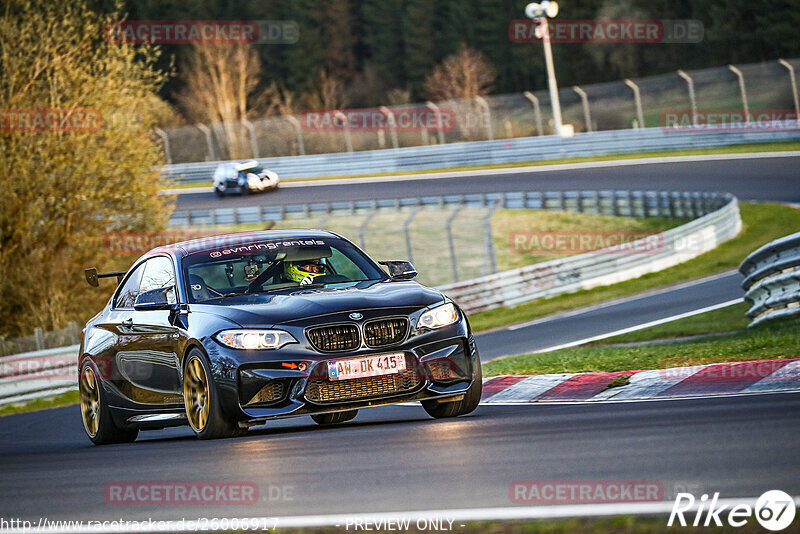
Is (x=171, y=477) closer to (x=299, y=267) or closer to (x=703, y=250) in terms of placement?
(x=299, y=267)

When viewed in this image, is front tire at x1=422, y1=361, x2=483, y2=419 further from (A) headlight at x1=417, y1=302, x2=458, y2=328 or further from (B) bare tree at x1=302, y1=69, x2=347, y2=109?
(B) bare tree at x1=302, y1=69, x2=347, y2=109

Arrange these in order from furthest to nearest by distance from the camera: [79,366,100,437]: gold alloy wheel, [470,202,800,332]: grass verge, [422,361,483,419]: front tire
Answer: [470,202,800,332]: grass verge < [79,366,100,437]: gold alloy wheel < [422,361,483,419]: front tire

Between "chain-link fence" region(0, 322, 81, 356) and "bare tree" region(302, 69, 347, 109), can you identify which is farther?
"bare tree" region(302, 69, 347, 109)

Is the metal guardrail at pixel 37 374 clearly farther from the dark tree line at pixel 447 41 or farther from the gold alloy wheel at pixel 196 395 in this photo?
the dark tree line at pixel 447 41

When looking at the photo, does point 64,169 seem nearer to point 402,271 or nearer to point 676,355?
point 676,355

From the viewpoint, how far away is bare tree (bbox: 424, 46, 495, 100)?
274 feet

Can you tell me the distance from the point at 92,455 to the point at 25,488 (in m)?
1.74

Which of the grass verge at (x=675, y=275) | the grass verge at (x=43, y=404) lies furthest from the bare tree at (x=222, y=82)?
the grass verge at (x=43, y=404)

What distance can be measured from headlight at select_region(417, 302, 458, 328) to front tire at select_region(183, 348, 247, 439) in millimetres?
1453

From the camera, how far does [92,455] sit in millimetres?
9188

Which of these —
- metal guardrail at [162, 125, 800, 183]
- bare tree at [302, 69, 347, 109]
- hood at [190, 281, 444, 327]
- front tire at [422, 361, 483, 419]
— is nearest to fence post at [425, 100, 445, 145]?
metal guardrail at [162, 125, 800, 183]

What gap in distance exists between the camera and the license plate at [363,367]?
8.18 m

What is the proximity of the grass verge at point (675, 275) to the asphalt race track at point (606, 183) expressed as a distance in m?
2.64

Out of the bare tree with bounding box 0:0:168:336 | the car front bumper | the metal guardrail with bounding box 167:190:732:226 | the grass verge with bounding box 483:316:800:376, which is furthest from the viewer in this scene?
the metal guardrail with bounding box 167:190:732:226
